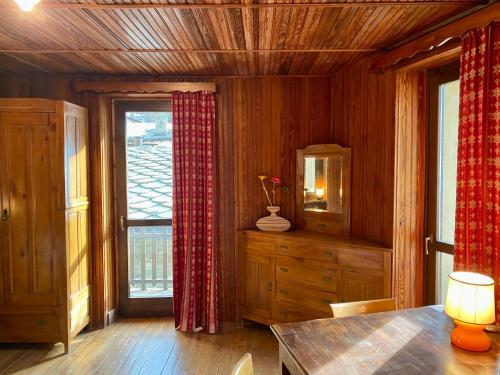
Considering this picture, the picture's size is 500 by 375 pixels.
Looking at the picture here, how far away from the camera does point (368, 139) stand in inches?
Result: 117

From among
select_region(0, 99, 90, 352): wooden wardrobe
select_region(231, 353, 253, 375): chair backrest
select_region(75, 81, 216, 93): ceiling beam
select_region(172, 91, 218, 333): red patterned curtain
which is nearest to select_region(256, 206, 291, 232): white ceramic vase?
select_region(172, 91, 218, 333): red patterned curtain

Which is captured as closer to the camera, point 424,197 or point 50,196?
point 424,197

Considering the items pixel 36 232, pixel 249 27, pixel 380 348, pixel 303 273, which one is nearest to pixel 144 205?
pixel 36 232

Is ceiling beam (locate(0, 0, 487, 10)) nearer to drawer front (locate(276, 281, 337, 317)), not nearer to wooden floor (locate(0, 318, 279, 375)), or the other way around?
drawer front (locate(276, 281, 337, 317))

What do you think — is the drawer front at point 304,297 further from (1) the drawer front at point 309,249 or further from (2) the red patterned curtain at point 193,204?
(2) the red patterned curtain at point 193,204

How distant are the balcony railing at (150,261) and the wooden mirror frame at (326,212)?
57.5 inches

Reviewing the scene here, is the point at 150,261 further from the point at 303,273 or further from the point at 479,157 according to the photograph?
the point at 479,157

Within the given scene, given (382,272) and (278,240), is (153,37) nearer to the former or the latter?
(278,240)

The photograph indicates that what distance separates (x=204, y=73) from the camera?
3.43 m

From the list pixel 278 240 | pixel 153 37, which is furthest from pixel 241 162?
pixel 153 37

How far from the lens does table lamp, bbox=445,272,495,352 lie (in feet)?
4.78

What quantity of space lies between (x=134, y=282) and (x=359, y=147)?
9.03ft

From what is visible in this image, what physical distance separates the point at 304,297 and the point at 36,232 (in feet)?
7.88

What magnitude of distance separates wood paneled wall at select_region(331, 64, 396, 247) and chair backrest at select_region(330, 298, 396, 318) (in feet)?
2.58
